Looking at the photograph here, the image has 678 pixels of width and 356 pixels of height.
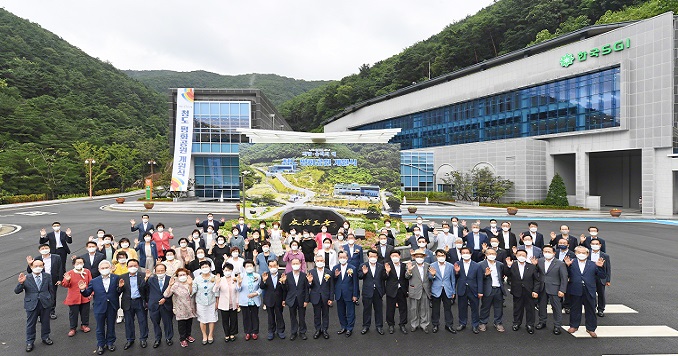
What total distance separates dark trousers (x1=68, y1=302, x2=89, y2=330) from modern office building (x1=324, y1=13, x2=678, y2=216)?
31.4 metres

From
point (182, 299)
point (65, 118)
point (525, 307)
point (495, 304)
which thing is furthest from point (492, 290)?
point (65, 118)

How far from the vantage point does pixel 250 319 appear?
6.72 metres

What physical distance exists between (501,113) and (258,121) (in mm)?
26339

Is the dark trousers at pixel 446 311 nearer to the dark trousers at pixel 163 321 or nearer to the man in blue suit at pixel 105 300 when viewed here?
the dark trousers at pixel 163 321

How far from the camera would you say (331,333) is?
22.9ft

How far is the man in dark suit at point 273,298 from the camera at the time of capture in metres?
6.67

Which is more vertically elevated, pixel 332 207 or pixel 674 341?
pixel 332 207

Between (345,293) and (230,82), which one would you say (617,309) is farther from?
(230,82)

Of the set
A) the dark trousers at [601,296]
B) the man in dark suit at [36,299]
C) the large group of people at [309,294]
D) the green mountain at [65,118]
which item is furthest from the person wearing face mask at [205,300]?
the green mountain at [65,118]

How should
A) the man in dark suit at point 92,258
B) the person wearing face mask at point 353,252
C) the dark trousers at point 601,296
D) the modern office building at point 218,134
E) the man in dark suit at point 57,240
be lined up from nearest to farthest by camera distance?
the dark trousers at point 601,296 < the man in dark suit at point 92,258 < the person wearing face mask at point 353,252 < the man in dark suit at point 57,240 < the modern office building at point 218,134

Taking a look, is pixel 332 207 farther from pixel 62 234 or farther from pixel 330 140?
pixel 62 234

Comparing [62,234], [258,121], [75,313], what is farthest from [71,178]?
[75,313]

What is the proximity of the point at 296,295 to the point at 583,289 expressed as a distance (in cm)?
558

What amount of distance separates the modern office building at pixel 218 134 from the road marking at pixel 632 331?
115ft
